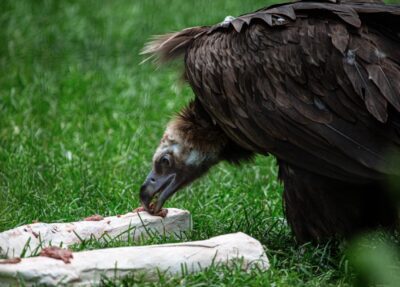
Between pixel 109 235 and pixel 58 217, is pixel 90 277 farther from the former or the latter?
pixel 58 217

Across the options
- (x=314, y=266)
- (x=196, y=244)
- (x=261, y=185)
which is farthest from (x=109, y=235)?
(x=261, y=185)

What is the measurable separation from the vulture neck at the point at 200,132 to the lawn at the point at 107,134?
335 mm

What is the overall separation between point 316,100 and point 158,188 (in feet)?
3.83

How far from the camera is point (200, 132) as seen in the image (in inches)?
203

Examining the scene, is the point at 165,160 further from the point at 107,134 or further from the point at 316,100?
the point at 107,134

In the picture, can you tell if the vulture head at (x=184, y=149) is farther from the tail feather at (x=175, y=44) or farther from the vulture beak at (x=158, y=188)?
the tail feather at (x=175, y=44)

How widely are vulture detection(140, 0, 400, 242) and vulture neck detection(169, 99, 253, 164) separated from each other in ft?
0.34

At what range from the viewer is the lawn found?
480cm

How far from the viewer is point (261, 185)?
6074 millimetres

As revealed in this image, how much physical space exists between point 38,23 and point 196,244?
18.7ft

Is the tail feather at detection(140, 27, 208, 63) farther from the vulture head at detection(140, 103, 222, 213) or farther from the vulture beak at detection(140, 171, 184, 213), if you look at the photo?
the vulture beak at detection(140, 171, 184, 213)

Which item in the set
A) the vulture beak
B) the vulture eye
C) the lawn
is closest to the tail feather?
the lawn

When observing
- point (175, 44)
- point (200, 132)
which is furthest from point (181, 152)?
point (175, 44)

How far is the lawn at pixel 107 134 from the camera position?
4805 mm
